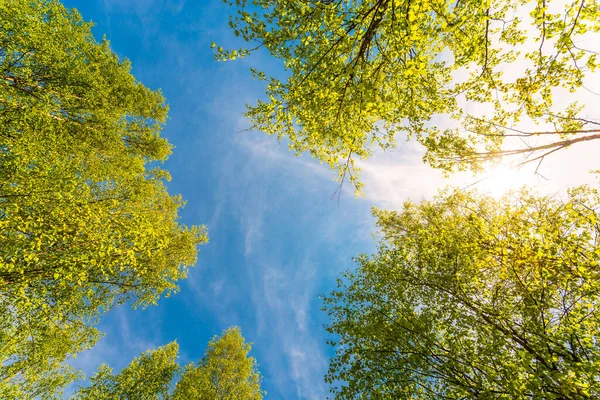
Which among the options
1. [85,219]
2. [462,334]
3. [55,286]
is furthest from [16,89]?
[462,334]

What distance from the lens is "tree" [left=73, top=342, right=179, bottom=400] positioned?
14430 millimetres

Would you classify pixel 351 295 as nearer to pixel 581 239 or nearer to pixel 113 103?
pixel 581 239

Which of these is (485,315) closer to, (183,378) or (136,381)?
(183,378)

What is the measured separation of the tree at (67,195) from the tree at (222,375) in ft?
22.5

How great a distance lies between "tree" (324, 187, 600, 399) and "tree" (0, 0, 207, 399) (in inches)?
345

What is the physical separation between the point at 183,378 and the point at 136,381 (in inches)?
124

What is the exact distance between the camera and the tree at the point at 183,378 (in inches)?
574

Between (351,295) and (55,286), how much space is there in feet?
41.1

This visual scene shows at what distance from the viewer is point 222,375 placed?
1639cm

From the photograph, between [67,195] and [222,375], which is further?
[222,375]

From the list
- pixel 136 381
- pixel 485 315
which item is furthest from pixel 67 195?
pixel 136 381

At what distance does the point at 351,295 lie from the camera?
34.4 ft

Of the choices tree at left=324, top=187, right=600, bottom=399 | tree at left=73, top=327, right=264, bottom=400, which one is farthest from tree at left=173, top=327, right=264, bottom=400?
tree at left=324, top=187, right=600, bottom=399

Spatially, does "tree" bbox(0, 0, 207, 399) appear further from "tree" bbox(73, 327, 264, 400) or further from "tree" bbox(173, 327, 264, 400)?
"tree" bbox(173, 327, 264, 400)
